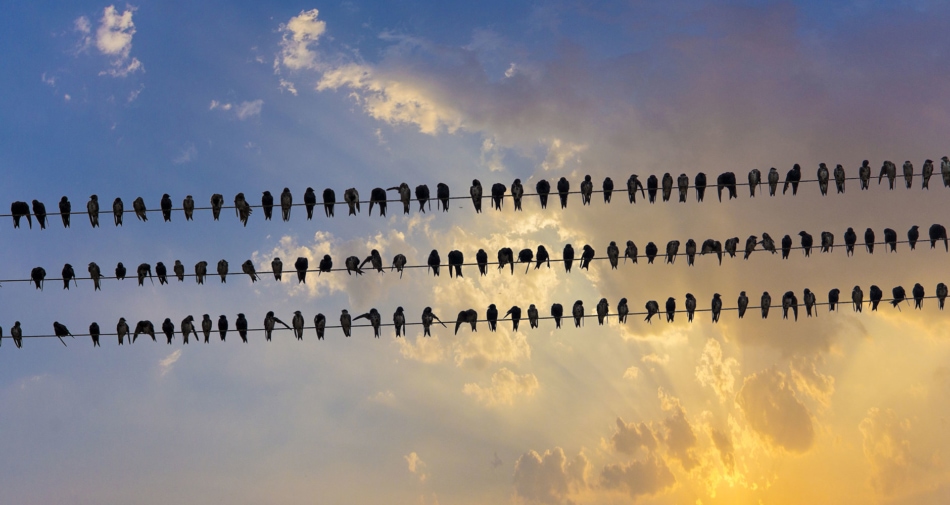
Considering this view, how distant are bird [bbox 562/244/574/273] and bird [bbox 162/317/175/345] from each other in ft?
39.7

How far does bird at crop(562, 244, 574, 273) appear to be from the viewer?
31.2 m

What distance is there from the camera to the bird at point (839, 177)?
33.2m

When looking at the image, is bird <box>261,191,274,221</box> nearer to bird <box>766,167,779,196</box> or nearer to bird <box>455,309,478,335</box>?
bird <box>455,309,478,335</box>

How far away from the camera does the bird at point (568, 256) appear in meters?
31.2

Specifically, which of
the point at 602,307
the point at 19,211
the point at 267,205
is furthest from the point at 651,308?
the point at 19,211

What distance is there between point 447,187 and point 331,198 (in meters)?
3.59

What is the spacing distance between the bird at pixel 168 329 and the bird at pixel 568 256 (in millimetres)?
12102

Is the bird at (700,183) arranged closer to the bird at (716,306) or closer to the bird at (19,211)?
the bird at (716,306)

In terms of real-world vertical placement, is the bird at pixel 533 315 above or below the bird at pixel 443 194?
below

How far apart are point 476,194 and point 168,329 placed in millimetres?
10246

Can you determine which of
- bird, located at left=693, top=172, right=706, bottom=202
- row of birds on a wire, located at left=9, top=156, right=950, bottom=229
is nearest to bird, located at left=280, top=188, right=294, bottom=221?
row of birds on a wire, located at left=9, top=156, right=950, bottom=229

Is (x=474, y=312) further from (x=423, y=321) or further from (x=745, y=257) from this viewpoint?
(x=745, y=257)

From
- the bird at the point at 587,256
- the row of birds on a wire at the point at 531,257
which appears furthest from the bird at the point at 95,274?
the bird at the point at 587,256

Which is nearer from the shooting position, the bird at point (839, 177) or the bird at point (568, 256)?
the bird at point (568, 256)
